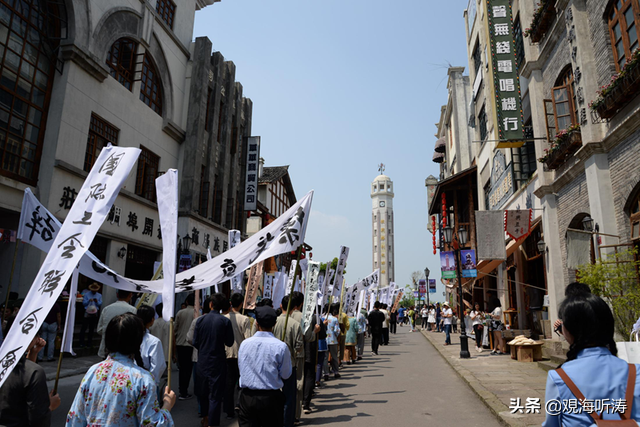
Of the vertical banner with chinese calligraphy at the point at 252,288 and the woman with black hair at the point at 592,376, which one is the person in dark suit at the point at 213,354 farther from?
the woman with black hair at the point at 592,376

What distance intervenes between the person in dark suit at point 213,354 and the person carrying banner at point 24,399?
302cm

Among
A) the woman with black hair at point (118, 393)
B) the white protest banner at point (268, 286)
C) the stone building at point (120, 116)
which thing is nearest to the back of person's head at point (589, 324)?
the woman with black hair at point (118, 393)

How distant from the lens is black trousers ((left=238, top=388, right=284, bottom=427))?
4359 mm

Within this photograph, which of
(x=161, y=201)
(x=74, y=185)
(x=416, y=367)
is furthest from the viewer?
(x=74, y=185)

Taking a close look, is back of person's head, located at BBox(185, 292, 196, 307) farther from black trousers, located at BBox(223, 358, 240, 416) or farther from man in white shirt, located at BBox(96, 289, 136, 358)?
black trousers, located at BBox(223, 358, 240, 416)

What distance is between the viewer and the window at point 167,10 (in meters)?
20.4

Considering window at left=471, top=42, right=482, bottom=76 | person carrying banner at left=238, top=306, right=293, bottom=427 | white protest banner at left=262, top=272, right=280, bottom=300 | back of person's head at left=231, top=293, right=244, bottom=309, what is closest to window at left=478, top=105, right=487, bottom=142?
window at left=471, top=42, right=482, bottom=76

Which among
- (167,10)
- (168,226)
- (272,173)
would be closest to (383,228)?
(272,173)

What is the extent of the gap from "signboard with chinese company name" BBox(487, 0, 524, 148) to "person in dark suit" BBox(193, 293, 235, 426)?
11167 mm

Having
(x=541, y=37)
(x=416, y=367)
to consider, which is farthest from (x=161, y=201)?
(x=541, y=37)

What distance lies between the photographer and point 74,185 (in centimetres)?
1440

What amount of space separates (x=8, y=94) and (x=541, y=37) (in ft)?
50.9

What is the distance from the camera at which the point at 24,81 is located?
42.4 feet

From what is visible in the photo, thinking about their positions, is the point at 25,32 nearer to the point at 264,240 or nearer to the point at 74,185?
the point at 74,185
